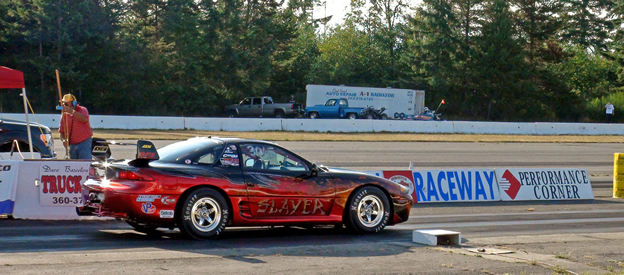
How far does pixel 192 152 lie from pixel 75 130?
4.23 meters

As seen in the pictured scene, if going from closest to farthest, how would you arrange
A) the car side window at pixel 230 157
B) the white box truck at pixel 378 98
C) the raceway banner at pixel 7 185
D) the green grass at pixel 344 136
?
the car side window at pixel 230 157, the raceway banner at pixel 7 185, the green grass at pixel 344 136, the white box truck at pixel 378 98

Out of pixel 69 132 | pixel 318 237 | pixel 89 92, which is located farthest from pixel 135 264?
pixel 89 92

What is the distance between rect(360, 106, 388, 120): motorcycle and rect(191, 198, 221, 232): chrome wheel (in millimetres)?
43459

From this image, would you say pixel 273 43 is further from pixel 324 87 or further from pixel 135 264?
pixel 135 264

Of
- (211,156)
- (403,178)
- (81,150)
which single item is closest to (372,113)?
(403,178)

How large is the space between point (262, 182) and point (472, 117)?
56442 mm

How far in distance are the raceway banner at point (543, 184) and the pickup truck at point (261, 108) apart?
1549 inches

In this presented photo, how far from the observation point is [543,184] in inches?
650

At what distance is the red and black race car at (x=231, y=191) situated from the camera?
9.23 m

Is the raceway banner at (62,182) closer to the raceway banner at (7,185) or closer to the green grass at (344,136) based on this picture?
the raceway banner at (7,185)

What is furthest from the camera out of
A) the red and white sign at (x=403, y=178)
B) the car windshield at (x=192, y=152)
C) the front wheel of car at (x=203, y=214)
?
the red and white sign at (x=403, y=178)

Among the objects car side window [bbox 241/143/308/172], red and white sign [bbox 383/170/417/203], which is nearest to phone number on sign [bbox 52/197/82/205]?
car side window [bbox 241/143/308/172]

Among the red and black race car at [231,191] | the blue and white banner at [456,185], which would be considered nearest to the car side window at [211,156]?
the red and black race car at [231,191]

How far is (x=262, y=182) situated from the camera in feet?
32.4
